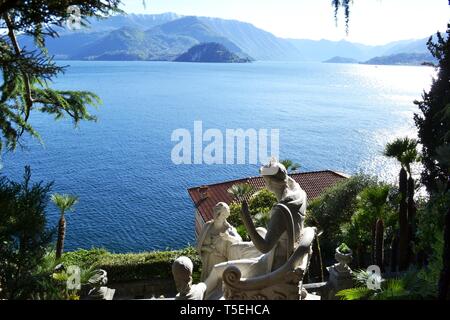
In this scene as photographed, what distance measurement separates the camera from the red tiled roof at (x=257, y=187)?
2589 cm

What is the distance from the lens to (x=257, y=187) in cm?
2570

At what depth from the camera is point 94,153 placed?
200ft

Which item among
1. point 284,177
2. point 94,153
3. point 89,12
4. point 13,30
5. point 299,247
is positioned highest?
point 89,12

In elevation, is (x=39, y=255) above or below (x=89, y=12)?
below

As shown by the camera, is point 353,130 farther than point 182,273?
Yes

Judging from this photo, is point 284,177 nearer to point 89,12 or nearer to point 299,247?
point 299,247

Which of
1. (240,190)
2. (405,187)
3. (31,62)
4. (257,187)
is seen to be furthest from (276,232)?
(257,187)

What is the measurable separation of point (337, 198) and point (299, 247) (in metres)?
13.6

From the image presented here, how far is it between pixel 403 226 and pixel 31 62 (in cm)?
1024

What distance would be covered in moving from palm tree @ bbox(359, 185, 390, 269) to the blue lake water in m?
2.31

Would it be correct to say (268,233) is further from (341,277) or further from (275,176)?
(341,277)

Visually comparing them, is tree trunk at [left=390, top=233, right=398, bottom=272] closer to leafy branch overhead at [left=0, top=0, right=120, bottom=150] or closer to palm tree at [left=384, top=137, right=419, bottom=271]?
palm tree at [left=384, top=137, right=419, bottom=271]

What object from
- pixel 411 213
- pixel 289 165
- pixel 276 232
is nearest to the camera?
pixel 276 232

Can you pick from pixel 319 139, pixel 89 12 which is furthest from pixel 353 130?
pixel 89 12
